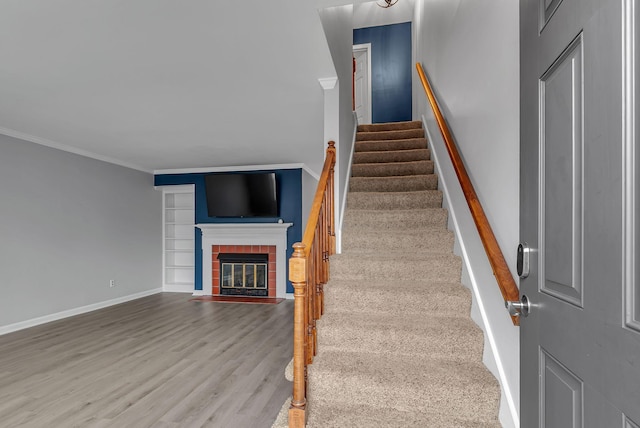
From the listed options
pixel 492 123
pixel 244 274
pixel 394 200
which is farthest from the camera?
pixel 244 274

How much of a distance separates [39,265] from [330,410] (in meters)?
4.65

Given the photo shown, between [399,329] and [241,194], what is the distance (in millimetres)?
4910

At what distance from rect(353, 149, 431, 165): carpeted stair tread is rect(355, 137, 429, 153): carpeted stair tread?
17 cm

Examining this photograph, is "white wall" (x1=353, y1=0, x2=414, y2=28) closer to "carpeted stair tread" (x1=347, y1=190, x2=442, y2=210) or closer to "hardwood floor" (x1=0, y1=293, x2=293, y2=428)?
"carpeted stair tread" (x1=347, y1=190, x2=442, y2=210)

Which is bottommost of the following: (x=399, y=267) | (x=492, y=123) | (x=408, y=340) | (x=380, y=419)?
(x=380, y=419)

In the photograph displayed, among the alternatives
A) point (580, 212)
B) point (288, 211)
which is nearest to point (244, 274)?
point (288, 211)

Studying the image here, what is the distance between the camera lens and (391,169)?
12.5 feet

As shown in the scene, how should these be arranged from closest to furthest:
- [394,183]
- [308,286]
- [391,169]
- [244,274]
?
[308,286], [394,183], [391,169], [244,274]

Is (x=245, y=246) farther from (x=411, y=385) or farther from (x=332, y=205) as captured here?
(x=411, y=385)

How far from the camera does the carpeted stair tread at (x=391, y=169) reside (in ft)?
12.1

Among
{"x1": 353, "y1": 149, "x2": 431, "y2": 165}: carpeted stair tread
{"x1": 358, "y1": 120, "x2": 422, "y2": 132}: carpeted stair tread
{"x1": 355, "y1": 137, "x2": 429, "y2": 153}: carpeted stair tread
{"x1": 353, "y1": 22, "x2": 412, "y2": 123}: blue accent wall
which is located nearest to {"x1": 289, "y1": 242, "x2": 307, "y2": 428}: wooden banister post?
{"x1": 353, "y1": 149, "x2": 431, "y2": 165}: carpeted stair tread

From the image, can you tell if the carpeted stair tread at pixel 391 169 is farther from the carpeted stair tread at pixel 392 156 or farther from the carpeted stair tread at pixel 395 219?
the carpeted stair tread at pixel 395 219

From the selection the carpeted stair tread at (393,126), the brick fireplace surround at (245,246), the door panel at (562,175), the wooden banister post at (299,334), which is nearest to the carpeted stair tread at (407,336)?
the wooden banister post at (299,334)

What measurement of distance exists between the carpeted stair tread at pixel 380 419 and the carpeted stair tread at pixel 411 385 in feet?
0.08
